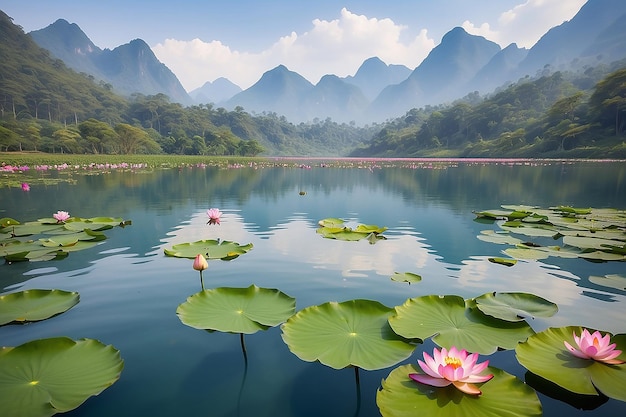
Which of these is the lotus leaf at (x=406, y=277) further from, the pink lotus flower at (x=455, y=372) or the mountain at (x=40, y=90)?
the mountain at (x=40, y=90)

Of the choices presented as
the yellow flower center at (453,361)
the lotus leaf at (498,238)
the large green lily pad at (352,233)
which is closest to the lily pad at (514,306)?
the yellow flower center at (453,361)

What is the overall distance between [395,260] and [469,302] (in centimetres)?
181

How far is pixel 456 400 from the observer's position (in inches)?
63.4

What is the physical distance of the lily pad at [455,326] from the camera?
2.20 m

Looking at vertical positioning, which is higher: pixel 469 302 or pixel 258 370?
pixel 469 302

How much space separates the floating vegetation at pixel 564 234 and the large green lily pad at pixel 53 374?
16.5 feet

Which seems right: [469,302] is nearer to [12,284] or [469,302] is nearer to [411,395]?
[411,395]

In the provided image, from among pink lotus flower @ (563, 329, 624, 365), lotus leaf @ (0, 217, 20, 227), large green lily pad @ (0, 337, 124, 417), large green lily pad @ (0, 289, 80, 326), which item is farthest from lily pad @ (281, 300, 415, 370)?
lotus leaf @ (0, 217, 20, 227)

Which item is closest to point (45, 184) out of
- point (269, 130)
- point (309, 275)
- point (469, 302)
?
point (309, 275)

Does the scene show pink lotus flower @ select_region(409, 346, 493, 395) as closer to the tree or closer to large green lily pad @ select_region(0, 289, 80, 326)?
large green lily pad @ select_region(0, 289, 80, 326)

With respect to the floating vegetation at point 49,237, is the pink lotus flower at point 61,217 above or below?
above

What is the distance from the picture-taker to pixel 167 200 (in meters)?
10.2

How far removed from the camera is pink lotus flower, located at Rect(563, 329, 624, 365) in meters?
1.84

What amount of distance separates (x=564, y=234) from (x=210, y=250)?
6012mm
